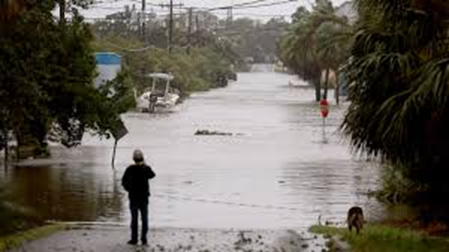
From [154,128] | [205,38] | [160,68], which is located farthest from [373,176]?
[205,38]

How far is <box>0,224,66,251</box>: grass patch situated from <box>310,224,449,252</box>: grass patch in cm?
416

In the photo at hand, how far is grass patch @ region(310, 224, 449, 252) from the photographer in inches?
506

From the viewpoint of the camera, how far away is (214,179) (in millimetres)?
27422

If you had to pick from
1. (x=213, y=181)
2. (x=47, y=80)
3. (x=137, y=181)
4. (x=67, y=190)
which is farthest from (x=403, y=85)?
(x=213, y=181)

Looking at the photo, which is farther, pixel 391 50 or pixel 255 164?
pixel 255 164

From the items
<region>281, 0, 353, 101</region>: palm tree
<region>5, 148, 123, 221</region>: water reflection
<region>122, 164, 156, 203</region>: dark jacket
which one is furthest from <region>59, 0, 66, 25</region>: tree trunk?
<region>281, 0, 353, 101</region>: palm tree

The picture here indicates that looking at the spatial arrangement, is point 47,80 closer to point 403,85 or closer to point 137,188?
point 137,188

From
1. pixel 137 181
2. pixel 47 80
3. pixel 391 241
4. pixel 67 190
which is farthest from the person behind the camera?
pixel 67 190

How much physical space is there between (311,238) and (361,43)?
3.49 metres

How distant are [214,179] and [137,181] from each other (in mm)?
13252

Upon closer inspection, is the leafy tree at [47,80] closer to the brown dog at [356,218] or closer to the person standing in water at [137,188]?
the person standing in water at [137,188]

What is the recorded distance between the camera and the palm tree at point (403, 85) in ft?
44.6

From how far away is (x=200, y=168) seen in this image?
30484 mm

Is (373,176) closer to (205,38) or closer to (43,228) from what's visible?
(43,228)
